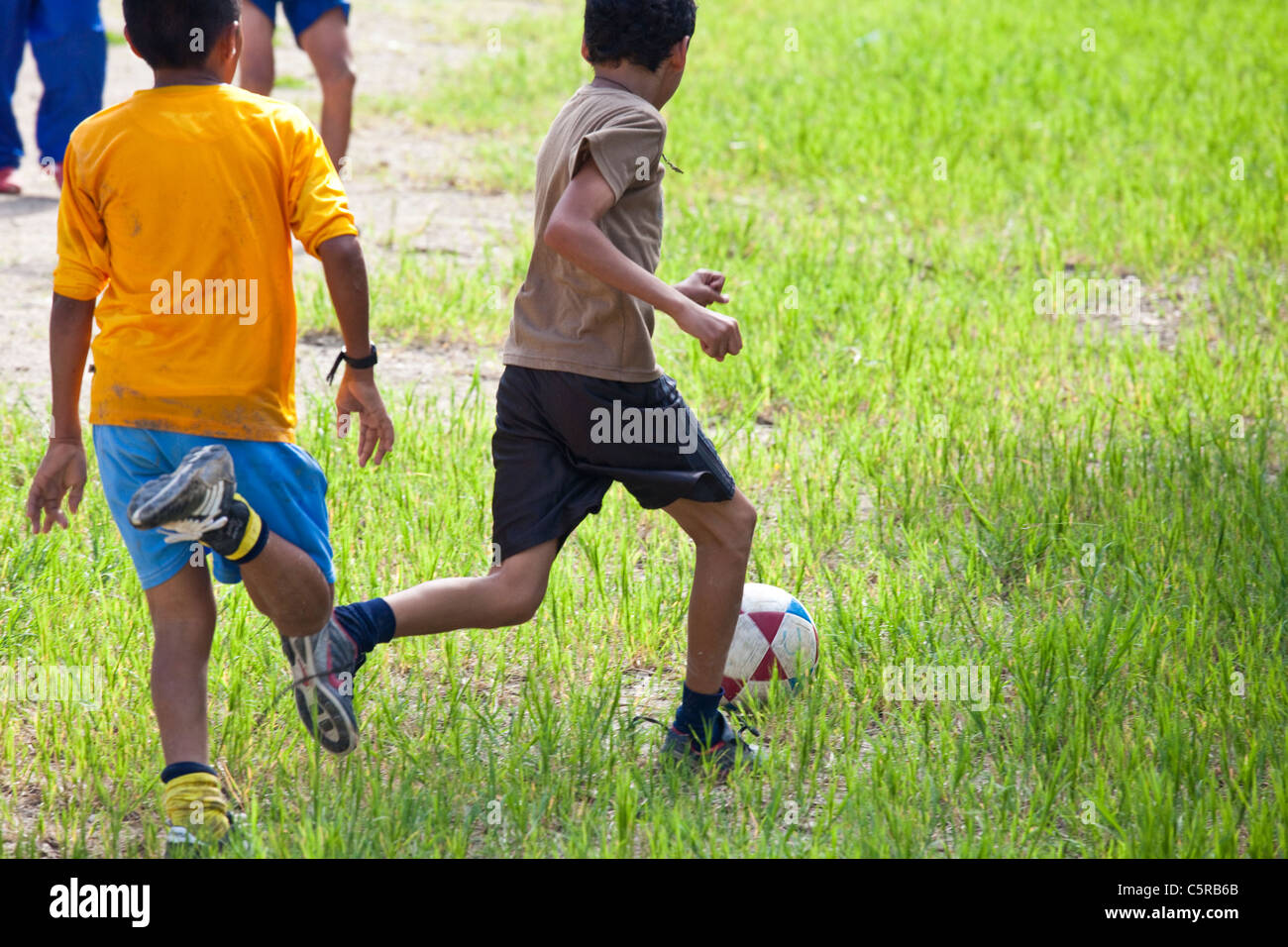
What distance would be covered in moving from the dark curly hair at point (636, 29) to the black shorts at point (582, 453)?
25.7 inches

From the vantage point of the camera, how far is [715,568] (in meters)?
2.82

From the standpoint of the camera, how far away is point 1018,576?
150 inches

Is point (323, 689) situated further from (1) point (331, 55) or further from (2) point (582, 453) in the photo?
(1) point (331, 55)

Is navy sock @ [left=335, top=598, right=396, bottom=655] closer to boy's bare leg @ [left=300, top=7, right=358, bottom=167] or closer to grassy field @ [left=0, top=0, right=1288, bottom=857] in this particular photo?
grassy field @ [left=0, top=0, right=1288, bottom=857]

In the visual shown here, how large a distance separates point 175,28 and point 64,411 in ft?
2.38

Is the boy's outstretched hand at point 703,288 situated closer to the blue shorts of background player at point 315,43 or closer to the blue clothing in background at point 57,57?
the blue shorts of background player at point 315,43

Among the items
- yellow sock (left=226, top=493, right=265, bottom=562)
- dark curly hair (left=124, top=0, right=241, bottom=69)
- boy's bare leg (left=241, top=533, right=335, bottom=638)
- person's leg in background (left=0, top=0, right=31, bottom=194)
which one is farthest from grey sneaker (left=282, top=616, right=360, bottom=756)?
person's leg in background (left=0, top=0, right=31, bottom=194)

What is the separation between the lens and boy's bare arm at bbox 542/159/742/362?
8.15 ft

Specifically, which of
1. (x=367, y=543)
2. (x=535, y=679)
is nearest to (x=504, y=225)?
(x=367, y=543)

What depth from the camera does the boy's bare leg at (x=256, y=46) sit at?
601 cm

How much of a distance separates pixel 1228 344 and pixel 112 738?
15.5 feet

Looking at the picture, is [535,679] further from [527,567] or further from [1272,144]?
[1272,144]

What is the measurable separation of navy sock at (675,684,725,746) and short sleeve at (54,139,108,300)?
4.76 ft

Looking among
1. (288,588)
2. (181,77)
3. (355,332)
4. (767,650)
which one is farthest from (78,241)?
(767,650)
